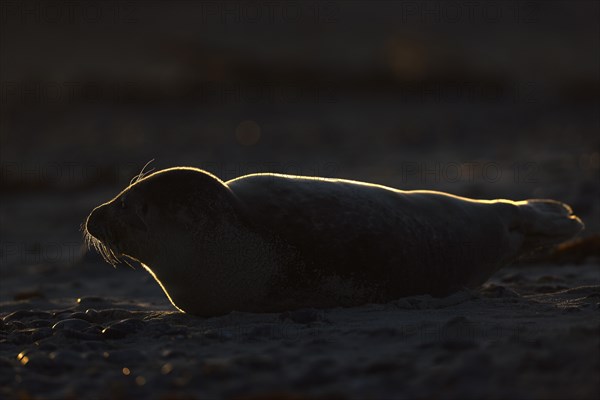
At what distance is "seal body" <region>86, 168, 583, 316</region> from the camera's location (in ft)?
16.2

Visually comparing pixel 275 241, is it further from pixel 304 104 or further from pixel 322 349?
pixel 304 104

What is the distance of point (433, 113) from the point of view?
18.0 m

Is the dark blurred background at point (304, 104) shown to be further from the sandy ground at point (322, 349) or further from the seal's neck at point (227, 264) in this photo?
the seal's neck at point (227, 264)

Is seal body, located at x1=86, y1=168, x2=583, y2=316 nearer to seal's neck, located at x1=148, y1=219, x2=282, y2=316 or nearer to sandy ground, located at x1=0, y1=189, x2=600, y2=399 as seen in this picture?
seal's neck, located at x1=148, y1=219, x2=282, y2=316

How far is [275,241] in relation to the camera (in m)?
4.96

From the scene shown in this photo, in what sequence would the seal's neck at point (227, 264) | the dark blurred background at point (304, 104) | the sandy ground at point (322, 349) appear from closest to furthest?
the sandy ground at point (322, 349), the seal's neck at point (227, 264), the dark blurred background at point (304, 104)

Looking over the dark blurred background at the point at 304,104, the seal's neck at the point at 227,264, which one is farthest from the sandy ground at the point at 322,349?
the dark blurred background at the point at 304,104

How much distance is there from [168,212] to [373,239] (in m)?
1.05

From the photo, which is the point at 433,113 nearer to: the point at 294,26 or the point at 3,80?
the point at 3,80

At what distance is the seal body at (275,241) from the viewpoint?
16.2 ft

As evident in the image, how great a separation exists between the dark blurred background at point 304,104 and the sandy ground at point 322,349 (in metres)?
3.71

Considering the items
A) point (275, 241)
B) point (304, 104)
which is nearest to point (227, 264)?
point (275, 241)

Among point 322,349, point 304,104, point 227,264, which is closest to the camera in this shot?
point 322,349

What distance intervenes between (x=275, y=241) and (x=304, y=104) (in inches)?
556
